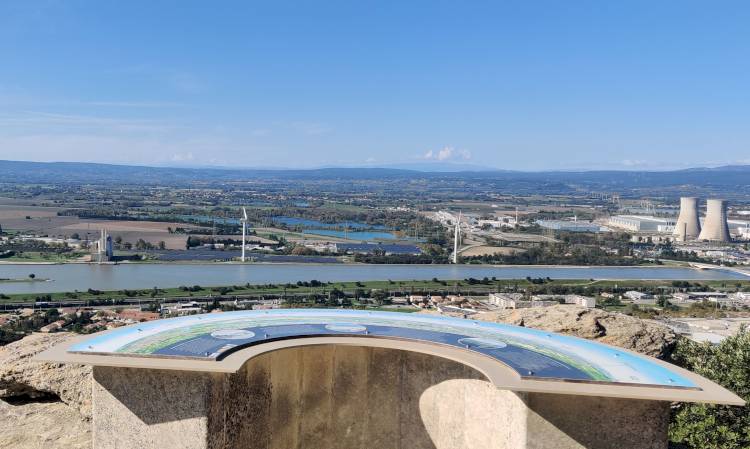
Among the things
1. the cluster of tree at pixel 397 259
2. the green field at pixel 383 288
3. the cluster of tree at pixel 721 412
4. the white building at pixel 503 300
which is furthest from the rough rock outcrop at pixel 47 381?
the cluster of tree at pixel 397 259

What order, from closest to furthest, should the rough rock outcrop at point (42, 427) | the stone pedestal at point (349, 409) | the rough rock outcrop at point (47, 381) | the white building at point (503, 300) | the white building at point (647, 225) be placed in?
1. the stone pedestal at point (349, 409)
2. the rough rock outcrop at point (42, 427)
3. the rough rock outcrop at point (47, 381)
4. the white building at point (503, 300)
5. the white building at point (647, 225)

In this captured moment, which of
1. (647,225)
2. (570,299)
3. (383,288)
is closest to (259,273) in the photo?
(383,288)

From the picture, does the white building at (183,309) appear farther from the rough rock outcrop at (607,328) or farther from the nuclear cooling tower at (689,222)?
the nuclear cooling tower at (689,222)

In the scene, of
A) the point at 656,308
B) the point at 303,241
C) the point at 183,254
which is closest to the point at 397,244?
the point at 303,241

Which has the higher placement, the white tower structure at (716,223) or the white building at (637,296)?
the white tower structure at (716,223)

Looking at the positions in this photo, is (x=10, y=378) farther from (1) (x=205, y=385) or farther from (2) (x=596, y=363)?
(2) (x=596, y=363)

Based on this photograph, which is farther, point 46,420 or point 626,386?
point 46,420

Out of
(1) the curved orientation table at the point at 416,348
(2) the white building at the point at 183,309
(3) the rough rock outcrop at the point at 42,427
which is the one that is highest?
(1) the curved orientation table at the point at 416,348
